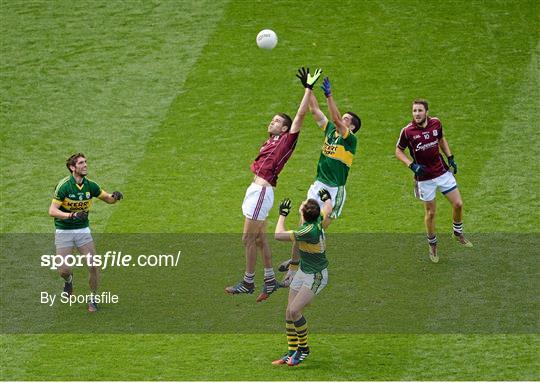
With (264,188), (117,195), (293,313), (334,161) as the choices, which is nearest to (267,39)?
(334,161)

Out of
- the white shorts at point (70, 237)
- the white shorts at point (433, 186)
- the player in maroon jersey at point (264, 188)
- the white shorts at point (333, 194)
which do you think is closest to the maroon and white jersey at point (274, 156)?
the player in maroon jersey at point (264, 188)

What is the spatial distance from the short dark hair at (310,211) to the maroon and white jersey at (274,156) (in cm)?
204

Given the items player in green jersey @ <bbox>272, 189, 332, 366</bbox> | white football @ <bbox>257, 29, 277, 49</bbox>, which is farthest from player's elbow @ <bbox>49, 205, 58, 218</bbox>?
white football @ <bbox>257, 29, 277, 49</bbox>

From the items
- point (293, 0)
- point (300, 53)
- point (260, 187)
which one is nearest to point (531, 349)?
point (260, 187)

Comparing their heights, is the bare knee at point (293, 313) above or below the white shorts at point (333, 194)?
below

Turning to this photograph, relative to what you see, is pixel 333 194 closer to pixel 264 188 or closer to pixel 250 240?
pixel 264 188

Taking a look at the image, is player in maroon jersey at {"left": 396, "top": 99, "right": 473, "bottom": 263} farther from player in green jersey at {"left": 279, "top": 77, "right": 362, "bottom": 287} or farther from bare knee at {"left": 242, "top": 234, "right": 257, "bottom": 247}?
bare knee at {"left": 242, "top": 234, "right": 257, "bottom": 247}

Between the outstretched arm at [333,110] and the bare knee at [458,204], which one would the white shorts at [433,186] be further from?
the outstretched arm at [333,110]

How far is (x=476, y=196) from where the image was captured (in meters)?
19.8

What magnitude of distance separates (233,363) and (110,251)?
427 centimetres

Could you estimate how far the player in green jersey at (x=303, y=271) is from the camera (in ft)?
47.1

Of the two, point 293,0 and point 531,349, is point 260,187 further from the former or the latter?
point 293,0

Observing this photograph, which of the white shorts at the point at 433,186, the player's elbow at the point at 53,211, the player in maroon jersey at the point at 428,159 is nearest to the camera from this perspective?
the player's elbow at the point at 53,211

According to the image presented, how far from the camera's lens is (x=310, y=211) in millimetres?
14320
